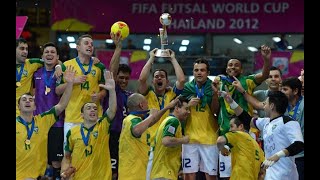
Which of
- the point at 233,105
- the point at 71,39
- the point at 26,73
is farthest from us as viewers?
the point at 71,39

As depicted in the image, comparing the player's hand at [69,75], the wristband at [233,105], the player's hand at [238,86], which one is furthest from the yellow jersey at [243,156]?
the player's hand at [69,75]

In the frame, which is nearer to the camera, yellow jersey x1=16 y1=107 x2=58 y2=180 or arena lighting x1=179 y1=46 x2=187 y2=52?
yellow jersey x1=16 y1=107 x2=58 y2=180

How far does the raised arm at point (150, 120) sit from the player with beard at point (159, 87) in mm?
996

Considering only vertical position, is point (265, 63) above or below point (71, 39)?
below

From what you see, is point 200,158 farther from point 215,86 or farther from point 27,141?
point 27,141

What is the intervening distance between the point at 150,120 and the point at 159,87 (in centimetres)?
144

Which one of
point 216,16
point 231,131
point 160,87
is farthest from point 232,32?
point 231,131

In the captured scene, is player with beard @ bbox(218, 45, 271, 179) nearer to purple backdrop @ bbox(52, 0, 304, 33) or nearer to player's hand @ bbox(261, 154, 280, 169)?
player's hand @ bbox(261, 154, 280, 169)

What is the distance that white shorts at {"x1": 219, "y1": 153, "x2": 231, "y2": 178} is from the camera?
13.7 meters

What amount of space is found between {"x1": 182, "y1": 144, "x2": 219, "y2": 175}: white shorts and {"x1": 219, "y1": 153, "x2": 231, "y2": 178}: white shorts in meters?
0.24

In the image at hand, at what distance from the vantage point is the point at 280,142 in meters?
11.3

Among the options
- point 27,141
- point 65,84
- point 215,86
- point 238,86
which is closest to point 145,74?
point 215,86

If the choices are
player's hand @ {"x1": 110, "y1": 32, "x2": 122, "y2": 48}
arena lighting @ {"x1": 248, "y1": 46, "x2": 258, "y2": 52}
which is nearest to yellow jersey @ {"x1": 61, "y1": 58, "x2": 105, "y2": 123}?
player's hand @ {"x1": 110, "y1": 32, "x2": 122, "y2": 48}
